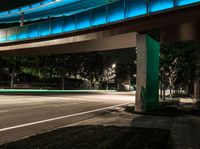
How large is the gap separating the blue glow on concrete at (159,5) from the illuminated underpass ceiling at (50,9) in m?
9.69

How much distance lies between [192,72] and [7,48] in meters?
24.0

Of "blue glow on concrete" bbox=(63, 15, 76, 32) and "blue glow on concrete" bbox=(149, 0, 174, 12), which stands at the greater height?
"blue glow on concrete" bbox=(63, 15, 76, 32)

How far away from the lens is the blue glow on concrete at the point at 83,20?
24109 mm

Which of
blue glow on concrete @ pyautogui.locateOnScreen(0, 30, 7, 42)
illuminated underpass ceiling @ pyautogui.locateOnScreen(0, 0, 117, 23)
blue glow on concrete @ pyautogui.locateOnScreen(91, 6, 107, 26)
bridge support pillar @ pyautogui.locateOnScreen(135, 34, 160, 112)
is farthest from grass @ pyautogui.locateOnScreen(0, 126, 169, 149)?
blue glow on concrete @ pyautogui.locateOnScreen(0, 30, 7, 42)

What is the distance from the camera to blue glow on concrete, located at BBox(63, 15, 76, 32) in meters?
26.0

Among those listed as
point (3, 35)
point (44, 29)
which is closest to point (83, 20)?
point (44, 29)

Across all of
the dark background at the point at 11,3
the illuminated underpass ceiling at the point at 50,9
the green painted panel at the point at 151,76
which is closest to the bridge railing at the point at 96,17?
the green painted panel at the point at 151,76

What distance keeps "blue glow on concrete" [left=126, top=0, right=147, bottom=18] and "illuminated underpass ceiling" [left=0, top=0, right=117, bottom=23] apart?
7529 millimetres

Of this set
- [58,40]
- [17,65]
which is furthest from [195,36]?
[17,65]

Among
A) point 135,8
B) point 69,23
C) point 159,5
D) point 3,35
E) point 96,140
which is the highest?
point 3,35

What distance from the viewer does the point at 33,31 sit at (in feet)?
104

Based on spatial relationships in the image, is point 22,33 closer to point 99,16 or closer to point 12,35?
point 12,35

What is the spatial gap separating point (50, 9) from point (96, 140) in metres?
35.8

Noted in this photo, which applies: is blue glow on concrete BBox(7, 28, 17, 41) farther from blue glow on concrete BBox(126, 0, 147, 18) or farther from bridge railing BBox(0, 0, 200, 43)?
blue glow on concrete BBox(126, 0, 147, 18)
